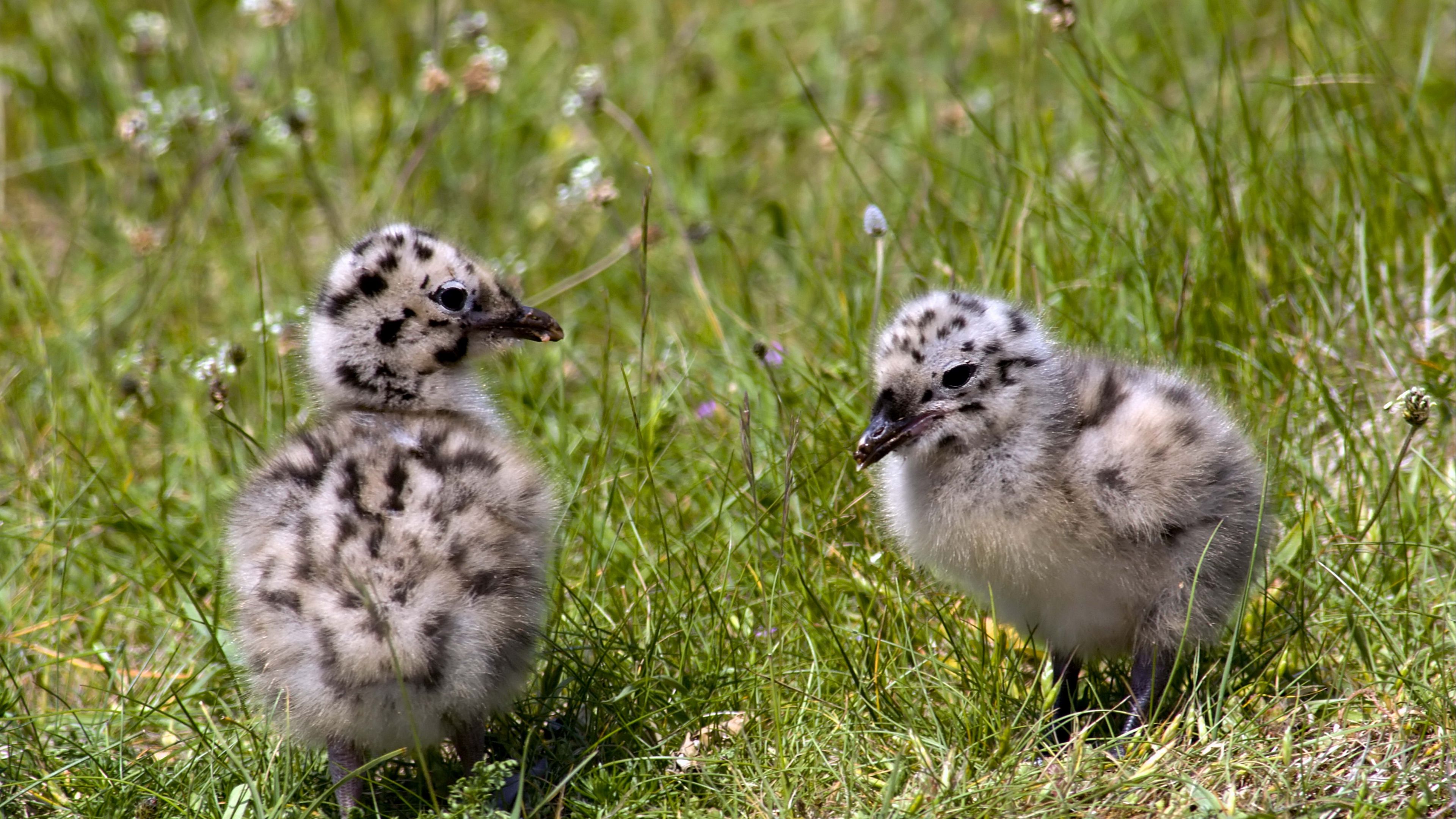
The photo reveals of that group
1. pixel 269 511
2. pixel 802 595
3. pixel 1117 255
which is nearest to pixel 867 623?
pixel 802 595

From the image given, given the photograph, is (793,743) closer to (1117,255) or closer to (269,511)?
(269,511)

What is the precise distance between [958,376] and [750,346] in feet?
5.62

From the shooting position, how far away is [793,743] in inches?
143

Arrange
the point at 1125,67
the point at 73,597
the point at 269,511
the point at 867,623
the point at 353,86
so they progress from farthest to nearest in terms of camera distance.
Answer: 1. the point at 353,86
2. the point at 1125,67
3. the point at 73,597
4. the point at 867,623
5. the point at 269,511

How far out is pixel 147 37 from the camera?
6.96 metres

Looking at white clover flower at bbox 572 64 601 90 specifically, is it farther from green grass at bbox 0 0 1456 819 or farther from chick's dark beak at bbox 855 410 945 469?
chick's dark beak at bbox 855 410 945 469

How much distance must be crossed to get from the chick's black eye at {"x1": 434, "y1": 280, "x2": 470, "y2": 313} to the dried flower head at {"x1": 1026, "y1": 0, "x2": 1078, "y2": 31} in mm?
2046

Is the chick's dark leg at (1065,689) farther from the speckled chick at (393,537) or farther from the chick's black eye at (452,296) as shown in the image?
the chick's black eye at (452,296)

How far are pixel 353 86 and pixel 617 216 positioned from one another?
5.44 feet

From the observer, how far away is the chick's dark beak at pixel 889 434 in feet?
12.1

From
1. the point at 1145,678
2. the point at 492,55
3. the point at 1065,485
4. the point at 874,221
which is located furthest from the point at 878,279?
the point at 492,55

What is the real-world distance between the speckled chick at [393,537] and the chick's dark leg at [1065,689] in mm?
1308

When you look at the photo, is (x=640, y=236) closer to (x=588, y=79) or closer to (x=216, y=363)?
(x=588, y=79)

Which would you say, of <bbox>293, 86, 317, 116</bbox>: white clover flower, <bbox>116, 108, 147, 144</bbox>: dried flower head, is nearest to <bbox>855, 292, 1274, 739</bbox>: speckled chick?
<bbox>116, 108, 147, 144</bbox>: dried flower head
